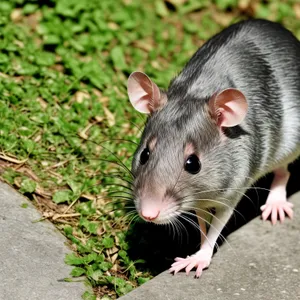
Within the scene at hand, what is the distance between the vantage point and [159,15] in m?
8.45

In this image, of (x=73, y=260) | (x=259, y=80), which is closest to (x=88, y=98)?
(x=259, y=80)

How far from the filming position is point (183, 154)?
15.5 ft

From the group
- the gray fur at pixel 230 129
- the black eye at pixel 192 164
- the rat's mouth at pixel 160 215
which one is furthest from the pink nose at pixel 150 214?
the black eye at pixel 192 164

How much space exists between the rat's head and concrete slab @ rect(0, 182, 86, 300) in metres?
0.79

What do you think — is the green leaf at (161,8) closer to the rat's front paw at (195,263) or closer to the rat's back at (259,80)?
the rat's back at (259,80)

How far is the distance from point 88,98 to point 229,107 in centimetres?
234

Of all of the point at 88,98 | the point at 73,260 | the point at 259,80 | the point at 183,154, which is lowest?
the point at 73,260

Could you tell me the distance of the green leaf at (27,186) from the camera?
566 centimetres

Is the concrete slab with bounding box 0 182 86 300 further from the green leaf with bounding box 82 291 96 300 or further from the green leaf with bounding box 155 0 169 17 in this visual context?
the green leaf with bounding box 155 0 169 17

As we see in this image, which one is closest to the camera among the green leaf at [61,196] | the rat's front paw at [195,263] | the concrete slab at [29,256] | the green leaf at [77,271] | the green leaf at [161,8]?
the concrete slab at [29,256]

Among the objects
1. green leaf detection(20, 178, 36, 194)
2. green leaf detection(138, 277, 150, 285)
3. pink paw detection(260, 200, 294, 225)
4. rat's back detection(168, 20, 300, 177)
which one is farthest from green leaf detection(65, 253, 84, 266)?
pink paw detection(260, 200, 294, 225)

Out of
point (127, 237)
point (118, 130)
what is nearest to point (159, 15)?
point (118, 130)

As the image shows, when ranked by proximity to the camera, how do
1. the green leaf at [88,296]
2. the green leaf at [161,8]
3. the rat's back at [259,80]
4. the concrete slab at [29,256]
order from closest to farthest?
the concrete slab at [29,256], the green leaf at [88,296], the rat's back at [259,80], the green leaf at [161,8]

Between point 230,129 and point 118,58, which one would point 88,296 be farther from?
point 118,58
